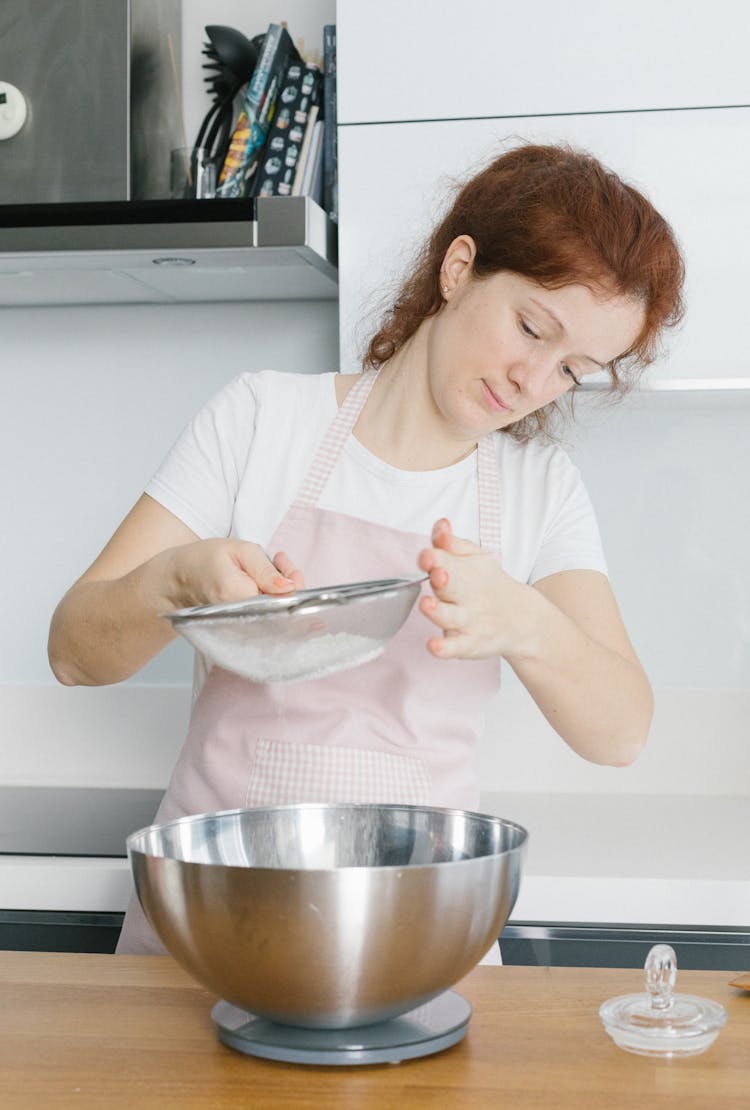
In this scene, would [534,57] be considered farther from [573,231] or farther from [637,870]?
[637,870]

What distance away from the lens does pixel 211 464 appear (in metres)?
1.34

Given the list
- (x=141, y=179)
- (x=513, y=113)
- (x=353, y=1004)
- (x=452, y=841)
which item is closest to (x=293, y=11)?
(x=141, y=179)

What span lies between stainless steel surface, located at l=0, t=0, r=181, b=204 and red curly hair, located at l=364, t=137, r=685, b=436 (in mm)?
718

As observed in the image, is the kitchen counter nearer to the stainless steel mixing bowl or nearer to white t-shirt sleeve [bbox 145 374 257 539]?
white t-shirt sleeve [bbox 145 374 257 539]

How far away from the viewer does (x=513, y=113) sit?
5.69 ft

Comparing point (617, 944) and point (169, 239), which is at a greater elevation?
point (169, 239)

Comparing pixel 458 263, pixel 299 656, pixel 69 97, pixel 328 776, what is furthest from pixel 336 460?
pixel 69 97

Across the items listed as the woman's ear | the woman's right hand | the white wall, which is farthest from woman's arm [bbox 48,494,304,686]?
the white wall

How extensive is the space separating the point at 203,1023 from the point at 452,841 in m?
0.21

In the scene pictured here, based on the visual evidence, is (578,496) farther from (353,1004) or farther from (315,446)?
(353,1004)

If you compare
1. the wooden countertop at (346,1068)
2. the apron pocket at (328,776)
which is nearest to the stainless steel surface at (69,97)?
the apron pocket at (328,776)

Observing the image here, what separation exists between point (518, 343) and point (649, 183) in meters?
0.62

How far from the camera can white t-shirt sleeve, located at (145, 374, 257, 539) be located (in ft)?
4.29

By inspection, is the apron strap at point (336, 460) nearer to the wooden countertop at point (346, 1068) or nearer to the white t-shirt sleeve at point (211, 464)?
the white t-shirt sleeve at point (211, 464)
